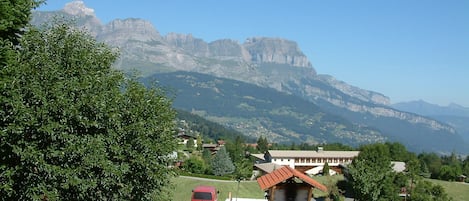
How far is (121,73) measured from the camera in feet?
64.4

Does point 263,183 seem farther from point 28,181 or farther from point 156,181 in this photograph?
point 28,181

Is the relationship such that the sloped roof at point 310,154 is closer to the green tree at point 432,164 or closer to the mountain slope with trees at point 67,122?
the green tree at point 432,164

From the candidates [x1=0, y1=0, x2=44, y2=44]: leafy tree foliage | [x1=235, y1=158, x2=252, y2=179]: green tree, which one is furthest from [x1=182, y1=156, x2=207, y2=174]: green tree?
[x1=0, y1=0, x2=44, y2=44]: leafy tree foliage

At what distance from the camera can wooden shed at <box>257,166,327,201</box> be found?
1834 centimetres

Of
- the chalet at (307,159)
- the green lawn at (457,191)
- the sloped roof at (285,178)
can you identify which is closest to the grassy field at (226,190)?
the green lawn at (457,191)

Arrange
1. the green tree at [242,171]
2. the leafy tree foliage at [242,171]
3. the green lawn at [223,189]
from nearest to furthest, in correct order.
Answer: the green lawn at [223,189] < the leafy tree foliage at [242,171] < the green tree at [242,171]

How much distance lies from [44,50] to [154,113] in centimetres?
551

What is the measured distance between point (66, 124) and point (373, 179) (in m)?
33.0

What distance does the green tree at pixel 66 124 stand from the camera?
14.6 metres

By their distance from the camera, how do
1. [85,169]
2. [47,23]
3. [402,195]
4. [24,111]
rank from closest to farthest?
1. [24,111]
2. [85,169]
3. [47,23]
4. [402,195]

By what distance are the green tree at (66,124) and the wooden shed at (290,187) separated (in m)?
5.19

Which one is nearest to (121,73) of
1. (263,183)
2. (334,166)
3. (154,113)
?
(154,113)

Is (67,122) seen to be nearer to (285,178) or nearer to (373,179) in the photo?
(285,178)

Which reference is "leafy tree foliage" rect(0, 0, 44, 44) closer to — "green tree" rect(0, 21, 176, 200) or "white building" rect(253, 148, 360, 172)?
"green tree" rect(0, 21, 176, 200)
